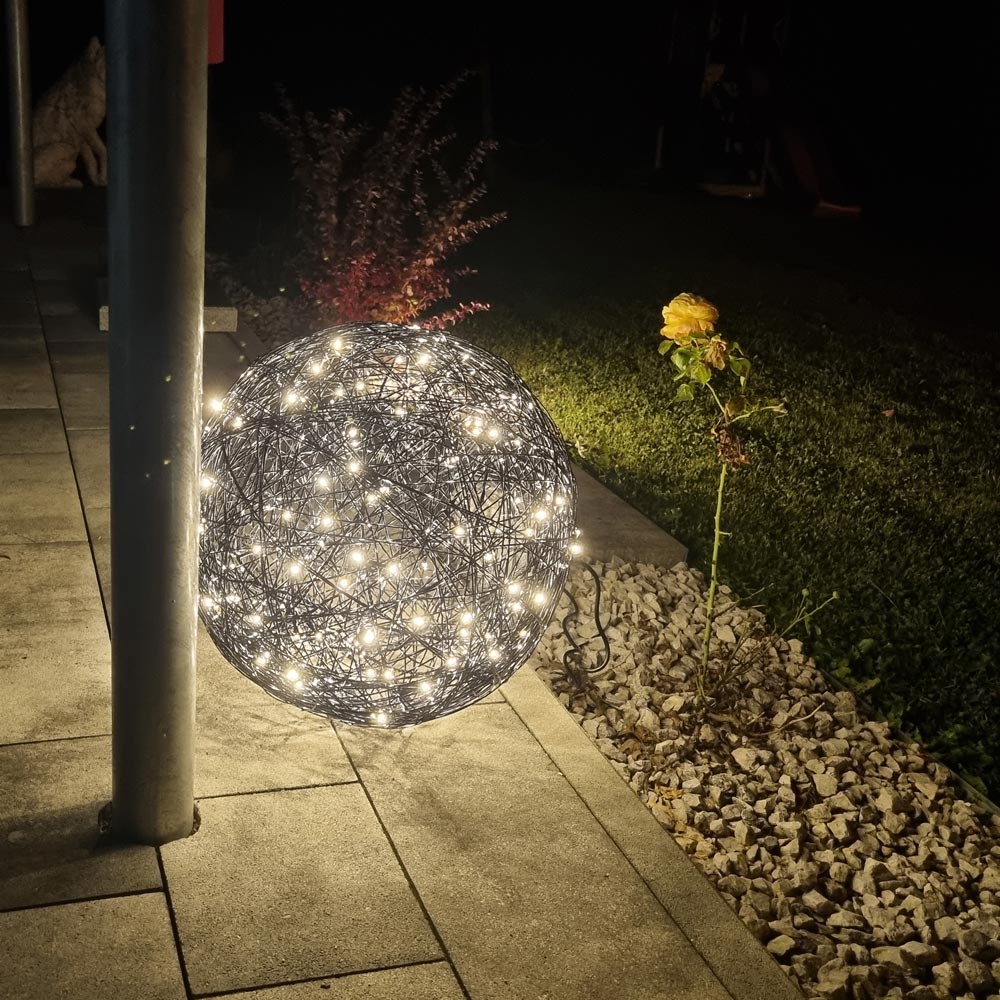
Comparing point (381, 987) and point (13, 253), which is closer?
point (381, 987)

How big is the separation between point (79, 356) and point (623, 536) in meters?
4.46

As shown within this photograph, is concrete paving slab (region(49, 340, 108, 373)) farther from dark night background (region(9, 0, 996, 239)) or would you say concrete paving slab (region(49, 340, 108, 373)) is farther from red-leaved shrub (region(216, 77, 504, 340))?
dark night background (region(9, 0, 996, 239))

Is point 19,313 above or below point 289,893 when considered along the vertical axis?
below

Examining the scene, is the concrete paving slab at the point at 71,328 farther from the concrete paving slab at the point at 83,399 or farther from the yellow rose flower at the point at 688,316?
the yellow rose flower at the point at 688,316

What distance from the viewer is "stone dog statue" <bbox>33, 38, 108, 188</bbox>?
15.0 meters

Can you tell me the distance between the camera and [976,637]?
5.22m

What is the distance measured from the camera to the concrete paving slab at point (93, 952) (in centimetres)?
275

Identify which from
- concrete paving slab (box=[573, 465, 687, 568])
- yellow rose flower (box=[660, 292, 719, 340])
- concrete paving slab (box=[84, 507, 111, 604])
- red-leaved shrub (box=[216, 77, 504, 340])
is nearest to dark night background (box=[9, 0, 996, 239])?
red-leaved shrub (box=[216, 77, 504, 340])

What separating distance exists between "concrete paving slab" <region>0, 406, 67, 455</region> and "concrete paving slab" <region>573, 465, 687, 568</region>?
273 centimetres

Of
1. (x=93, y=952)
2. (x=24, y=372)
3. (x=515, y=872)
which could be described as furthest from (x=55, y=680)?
(x=24, y=372)

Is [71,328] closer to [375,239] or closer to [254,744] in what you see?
[375,239]

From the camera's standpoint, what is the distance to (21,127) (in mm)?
12477

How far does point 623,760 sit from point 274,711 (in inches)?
44.4

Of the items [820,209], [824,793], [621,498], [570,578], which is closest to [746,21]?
[820,209]
